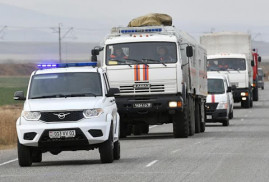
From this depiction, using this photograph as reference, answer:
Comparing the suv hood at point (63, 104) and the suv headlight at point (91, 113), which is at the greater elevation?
the suv hood at point (63, 104)

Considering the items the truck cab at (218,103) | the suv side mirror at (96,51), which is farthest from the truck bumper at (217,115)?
the suv side mirror at (96,51)

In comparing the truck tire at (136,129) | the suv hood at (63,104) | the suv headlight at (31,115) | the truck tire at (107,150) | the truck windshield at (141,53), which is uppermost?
the truck windshield at (141,53)

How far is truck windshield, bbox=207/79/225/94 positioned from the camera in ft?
129

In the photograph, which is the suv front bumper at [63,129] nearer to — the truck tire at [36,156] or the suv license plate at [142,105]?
the truck tire at [36,156]

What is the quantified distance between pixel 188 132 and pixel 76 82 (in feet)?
34.4

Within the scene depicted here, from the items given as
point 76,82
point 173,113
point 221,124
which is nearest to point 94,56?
point 173,113

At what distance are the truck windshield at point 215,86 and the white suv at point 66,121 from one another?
63.5ft

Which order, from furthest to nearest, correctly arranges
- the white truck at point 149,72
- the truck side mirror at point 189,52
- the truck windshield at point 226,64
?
the truck windshield at point 226,64, the truck side mirror at point 189,52, the white truck at point 149,72

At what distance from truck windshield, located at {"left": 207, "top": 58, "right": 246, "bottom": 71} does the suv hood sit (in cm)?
3094

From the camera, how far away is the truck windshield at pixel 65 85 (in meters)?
20.0

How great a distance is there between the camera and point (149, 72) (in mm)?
27953

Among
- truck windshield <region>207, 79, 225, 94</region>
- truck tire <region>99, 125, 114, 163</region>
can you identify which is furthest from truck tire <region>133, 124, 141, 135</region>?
truck tire <region>99, 125, 114, 163</region>

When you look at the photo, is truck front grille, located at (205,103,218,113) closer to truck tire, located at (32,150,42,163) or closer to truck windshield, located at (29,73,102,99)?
truck windshield, located at (29,73,102,99)

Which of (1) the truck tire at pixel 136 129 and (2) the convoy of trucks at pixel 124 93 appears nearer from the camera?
(2) the convoy of trucks at pixel 124 93
